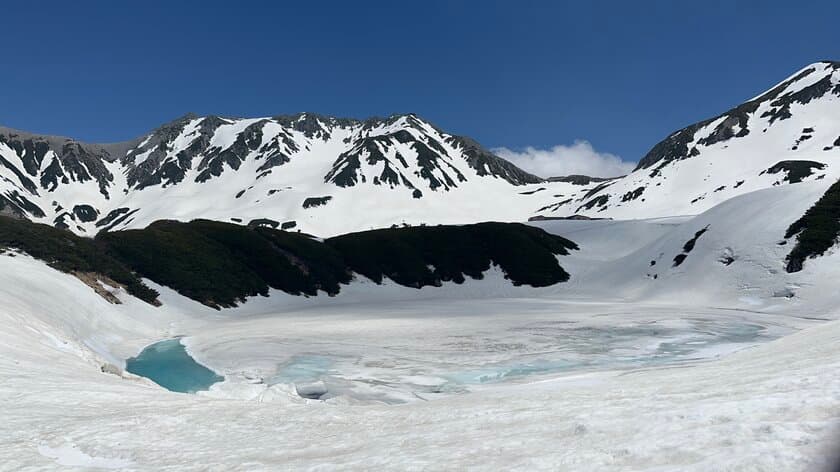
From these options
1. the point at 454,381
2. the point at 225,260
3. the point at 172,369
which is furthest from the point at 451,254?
the point at 454,381

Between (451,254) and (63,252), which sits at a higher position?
(63,252)

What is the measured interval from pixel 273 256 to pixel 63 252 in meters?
23.7

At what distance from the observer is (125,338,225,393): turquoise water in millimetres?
17981

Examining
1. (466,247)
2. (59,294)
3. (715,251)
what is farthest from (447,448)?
(466,247)

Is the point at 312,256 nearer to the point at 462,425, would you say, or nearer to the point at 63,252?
the point at 63,252

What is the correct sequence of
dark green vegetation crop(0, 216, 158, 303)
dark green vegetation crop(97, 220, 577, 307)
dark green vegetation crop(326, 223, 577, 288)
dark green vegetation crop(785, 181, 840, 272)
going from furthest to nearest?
dark green vegetation crop(326, 223, 577, 288) < dark green vegetation crop(97, 220, 577, 307) < dark green vegetation crop(785, 181, 840, 272) < dark green vegetation crop(0, 216, 158, 303)

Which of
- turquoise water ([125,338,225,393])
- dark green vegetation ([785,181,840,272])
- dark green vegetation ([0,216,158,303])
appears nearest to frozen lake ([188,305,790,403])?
turquoise water ([125,338,225,393])

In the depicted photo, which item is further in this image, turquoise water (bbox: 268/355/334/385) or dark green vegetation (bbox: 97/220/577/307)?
dark green vegetation (bbox: 97/220/577/307)

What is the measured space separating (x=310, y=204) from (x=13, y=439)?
182 meters

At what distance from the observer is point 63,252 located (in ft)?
126

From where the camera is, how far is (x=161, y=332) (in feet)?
106

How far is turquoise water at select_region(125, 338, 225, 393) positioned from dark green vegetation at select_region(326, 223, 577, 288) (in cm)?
4059

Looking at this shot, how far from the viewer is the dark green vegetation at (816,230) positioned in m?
38.0

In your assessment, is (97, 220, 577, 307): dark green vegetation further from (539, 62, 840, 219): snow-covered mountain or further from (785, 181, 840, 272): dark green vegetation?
(539, 62, 840, 219): snow-covered mountain
